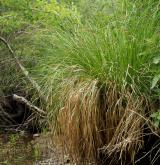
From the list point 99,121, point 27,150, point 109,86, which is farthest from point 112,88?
point 27,150

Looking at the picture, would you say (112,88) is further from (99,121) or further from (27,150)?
(27,150)

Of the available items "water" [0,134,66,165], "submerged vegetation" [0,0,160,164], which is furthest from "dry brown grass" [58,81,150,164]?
"water" [0,134,66,165]

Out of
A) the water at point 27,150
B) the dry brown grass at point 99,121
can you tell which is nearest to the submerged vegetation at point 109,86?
the dry brown grass at point 99,121

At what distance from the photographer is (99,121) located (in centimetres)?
331

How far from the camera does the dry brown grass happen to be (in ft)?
10.3

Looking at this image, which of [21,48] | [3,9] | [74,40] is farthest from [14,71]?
[74,40]

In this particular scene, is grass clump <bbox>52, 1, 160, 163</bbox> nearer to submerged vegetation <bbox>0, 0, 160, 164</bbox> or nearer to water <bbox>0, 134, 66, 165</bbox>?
submerged vegetation <bbox>0, 0, 160, 164</bbox>

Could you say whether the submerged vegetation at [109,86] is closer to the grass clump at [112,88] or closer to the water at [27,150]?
the grass clump at [112,88]

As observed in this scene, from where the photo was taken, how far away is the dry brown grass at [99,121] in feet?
10.3

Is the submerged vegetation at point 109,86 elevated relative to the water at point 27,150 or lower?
elevated

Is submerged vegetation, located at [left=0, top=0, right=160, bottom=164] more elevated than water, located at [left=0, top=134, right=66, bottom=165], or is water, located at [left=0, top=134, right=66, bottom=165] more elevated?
submerged vegetation, located at [left=0, top=0, right=160, bottom=164]

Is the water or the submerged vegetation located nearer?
the submerged vegetation

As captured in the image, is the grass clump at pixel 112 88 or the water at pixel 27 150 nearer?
the grass clump at pixel 112 88

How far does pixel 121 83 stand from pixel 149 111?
0.31m
